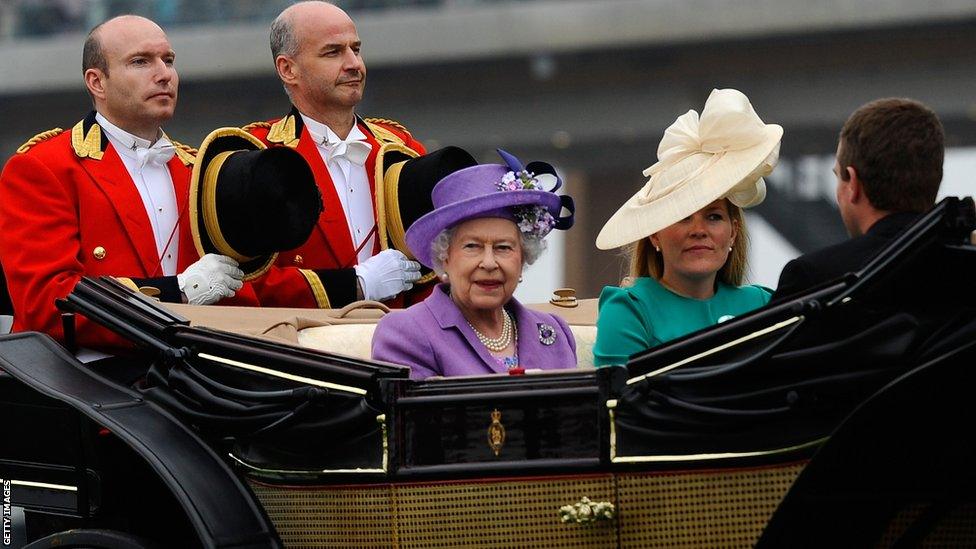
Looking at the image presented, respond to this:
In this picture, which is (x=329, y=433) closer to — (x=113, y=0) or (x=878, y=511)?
(x=878, y=511)

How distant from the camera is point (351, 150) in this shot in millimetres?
6066

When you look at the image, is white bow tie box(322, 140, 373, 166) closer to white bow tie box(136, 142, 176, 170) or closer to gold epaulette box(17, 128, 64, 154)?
white bow tie box(136, 142, 176, 170)

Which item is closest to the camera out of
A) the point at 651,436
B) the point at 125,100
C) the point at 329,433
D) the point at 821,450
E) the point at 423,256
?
the point at 821,450

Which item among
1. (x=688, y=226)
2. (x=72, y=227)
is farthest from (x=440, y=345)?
(x=72, y=227)

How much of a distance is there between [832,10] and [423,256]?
61.5 feet

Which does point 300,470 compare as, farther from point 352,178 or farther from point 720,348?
point 352,178

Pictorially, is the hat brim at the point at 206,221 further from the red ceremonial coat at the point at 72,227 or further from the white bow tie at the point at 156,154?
the white bow tie at the point at 156,154

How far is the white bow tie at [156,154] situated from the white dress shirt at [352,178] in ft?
1.72

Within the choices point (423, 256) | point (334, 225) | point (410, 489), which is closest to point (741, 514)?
point (410, 489)

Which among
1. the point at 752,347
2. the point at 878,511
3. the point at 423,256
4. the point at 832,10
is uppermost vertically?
the point at 832,10

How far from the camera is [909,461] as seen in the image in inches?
151

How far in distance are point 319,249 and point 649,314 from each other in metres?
1.67

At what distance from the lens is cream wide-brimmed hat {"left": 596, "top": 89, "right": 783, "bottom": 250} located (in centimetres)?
451

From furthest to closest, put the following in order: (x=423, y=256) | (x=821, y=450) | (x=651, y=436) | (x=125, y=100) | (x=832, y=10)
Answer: (x=832, y=10) → (x=125, y=100) → (x=423, y=256) → (x=651, y=436) → (x=821, y=450)
